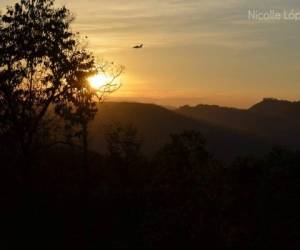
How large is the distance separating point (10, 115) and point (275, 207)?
27308 millimetres

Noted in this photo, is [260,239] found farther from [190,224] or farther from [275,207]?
[190,224]

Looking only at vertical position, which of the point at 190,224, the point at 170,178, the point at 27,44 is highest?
the point at 27,44

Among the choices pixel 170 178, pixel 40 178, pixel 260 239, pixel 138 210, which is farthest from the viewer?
pixel 40 178

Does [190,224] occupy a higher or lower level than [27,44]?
lower

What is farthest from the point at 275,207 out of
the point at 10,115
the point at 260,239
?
the point at 10,115

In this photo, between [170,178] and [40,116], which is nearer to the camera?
[170,178]

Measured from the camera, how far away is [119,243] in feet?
196

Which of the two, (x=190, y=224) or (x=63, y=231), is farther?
(x=63, y=231)

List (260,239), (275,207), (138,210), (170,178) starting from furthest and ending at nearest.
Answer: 1. (138,210)
2. (275,207)
3. (260,239)
4. (170,178)

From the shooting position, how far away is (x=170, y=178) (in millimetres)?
38219

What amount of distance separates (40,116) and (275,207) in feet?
81.7

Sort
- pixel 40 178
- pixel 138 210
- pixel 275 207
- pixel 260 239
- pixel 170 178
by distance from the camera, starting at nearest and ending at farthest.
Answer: pixel 170 178 → pixel 260 239 → pixel 275 207 → pixel 138 210 → pixel 40 178

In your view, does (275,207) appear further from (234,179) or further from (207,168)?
(207,168)

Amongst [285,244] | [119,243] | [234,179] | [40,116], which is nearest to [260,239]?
[285,244]
